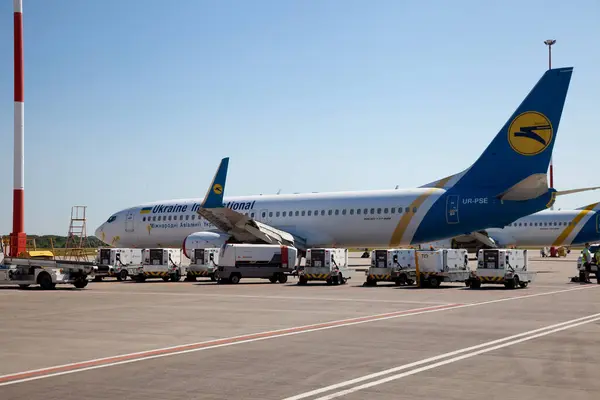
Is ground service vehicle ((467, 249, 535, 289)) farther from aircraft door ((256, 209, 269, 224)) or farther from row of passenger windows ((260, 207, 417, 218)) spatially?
aircraft door ((256, 209, 269, 224))

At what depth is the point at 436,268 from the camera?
2991cm

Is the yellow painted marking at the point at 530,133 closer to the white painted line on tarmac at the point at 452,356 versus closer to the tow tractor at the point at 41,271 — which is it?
the white painted line on tarmac at the point at 452,356

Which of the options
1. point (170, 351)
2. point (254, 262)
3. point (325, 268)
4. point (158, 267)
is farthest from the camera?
point (158, 267)

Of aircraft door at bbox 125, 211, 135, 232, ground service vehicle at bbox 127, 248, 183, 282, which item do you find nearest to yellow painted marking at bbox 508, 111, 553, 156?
ground service vehicle at bbox 127, 248, 183, 282

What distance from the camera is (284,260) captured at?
34.0m

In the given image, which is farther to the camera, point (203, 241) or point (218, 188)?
point (203, 241)

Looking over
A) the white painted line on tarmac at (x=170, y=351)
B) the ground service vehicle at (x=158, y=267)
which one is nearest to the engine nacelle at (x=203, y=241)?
the ground service vehicle at (x=158, y=267)

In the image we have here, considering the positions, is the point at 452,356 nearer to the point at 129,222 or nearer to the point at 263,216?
the point at 263,216

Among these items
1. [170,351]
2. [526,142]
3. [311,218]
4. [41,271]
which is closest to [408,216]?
[311,218]

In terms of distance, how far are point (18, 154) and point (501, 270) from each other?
23406 millimetres

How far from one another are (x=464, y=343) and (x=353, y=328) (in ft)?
9.69

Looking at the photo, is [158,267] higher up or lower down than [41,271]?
lower down

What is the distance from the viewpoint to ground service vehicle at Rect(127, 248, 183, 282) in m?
35.7

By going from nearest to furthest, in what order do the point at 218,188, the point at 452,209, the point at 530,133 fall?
the point at 530,133 → the point at 452,209 → the point at 218,188
